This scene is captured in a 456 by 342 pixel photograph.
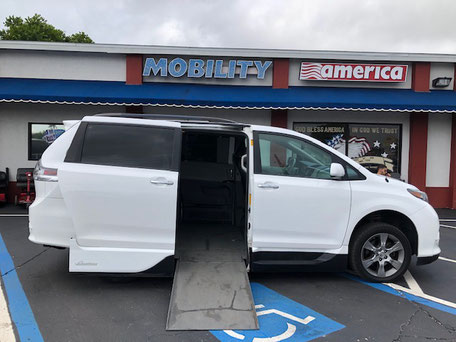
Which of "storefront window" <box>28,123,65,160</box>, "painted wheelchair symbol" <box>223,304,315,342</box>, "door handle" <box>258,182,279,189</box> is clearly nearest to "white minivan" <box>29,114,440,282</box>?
"door handle" <box>258,182,279,189</box>

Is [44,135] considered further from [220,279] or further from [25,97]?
[220,279]

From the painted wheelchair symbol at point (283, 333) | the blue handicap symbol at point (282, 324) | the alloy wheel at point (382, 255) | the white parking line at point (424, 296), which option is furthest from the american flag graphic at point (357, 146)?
the painted wheelchair symbol at point (283, 333)

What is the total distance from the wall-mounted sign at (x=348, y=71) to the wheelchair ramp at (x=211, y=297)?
25.0 ft

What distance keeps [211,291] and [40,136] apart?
8760 millimetres

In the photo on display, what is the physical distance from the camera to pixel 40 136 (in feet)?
34.0

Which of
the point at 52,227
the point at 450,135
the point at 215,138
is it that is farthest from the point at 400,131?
the point at 52,227

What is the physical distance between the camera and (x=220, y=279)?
3959mm

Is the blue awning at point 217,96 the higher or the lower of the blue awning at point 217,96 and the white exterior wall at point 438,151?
the higher

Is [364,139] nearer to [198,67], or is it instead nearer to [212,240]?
[198,67]

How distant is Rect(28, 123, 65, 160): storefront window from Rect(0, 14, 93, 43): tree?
21719mm

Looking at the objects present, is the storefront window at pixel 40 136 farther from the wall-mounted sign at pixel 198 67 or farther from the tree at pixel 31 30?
the tree at pixel 31 30

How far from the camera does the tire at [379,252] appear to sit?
433 cm

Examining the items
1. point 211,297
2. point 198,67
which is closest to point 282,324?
point 211,297

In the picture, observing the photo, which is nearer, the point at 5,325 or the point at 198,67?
the point at 5,325
